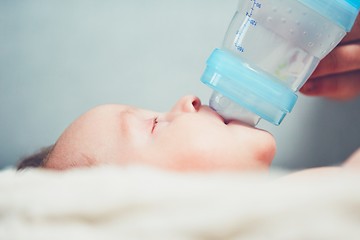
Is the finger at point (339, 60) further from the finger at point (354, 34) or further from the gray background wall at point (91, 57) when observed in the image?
the gray background wall at point (91, 57)

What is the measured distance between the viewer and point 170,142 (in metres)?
0.64

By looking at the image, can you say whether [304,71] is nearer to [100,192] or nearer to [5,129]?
[100,192]

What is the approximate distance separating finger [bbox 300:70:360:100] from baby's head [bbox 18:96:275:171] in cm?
25

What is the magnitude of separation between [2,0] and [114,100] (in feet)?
1.37

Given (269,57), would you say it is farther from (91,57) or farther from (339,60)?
(91,57)

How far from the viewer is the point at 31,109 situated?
3.74ft

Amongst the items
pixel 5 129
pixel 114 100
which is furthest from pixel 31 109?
Result: pixel 114 100

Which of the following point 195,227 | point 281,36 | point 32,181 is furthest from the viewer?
point 281,36

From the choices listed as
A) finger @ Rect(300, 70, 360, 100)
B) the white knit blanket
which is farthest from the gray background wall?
the white knit blanket

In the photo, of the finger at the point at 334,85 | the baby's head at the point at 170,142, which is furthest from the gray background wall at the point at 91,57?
the baby's head at the point at 170,142

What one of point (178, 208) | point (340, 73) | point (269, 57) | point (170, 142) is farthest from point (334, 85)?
point (178, 208)

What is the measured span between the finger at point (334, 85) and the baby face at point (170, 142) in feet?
0.82

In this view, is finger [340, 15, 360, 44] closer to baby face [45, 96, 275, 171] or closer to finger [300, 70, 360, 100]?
finger [300, 70, 360, 100]

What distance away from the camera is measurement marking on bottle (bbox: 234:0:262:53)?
26.3 inches
